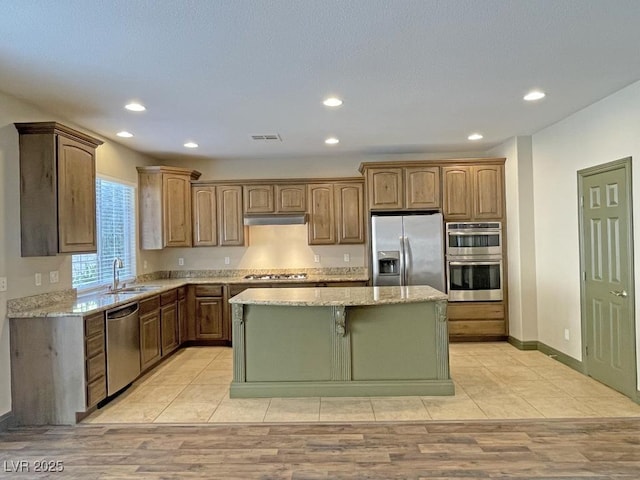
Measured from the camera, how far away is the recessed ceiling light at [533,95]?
151 inches

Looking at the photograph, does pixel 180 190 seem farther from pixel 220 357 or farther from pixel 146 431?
pixel 146 431

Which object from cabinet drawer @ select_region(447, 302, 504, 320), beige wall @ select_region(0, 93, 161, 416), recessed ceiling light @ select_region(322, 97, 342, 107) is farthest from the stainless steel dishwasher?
cabinet drawer @ select_region(447, 302, 504, 320)

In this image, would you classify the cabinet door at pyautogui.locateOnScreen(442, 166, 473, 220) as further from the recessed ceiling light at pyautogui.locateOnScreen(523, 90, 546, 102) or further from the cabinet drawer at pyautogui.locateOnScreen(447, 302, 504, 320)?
the recessed ceiling light at pyautogui.locateOnScreen(523, 90, 546, 102)

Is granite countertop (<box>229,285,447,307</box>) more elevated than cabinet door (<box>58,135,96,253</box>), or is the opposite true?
cabinet door (<box>58,135,96,253</box>)

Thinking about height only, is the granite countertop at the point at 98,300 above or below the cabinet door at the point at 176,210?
below

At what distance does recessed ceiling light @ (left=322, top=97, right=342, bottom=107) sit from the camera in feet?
12.8

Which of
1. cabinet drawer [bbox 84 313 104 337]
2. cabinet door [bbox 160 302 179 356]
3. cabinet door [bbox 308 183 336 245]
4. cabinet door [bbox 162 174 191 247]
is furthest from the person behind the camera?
cabinet door [bbox 308 183 336 245]

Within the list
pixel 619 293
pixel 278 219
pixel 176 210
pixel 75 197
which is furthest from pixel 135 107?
pixel 619 293

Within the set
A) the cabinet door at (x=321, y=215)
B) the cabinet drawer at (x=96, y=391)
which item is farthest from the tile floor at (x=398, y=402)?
the cabinet door at (x=321, y=215)

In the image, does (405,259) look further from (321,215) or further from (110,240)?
→ (110,240)

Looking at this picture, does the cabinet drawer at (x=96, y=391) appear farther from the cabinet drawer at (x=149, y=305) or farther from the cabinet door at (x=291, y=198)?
the cabinet door at (x=291, y=198)

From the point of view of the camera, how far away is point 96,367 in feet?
12.2

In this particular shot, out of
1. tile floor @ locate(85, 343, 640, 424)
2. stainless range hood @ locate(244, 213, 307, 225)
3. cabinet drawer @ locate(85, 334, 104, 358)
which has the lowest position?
tile floor @ locate(85, 343, 640, 424)

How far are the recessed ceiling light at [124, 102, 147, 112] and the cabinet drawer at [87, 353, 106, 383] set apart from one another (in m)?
2.17
